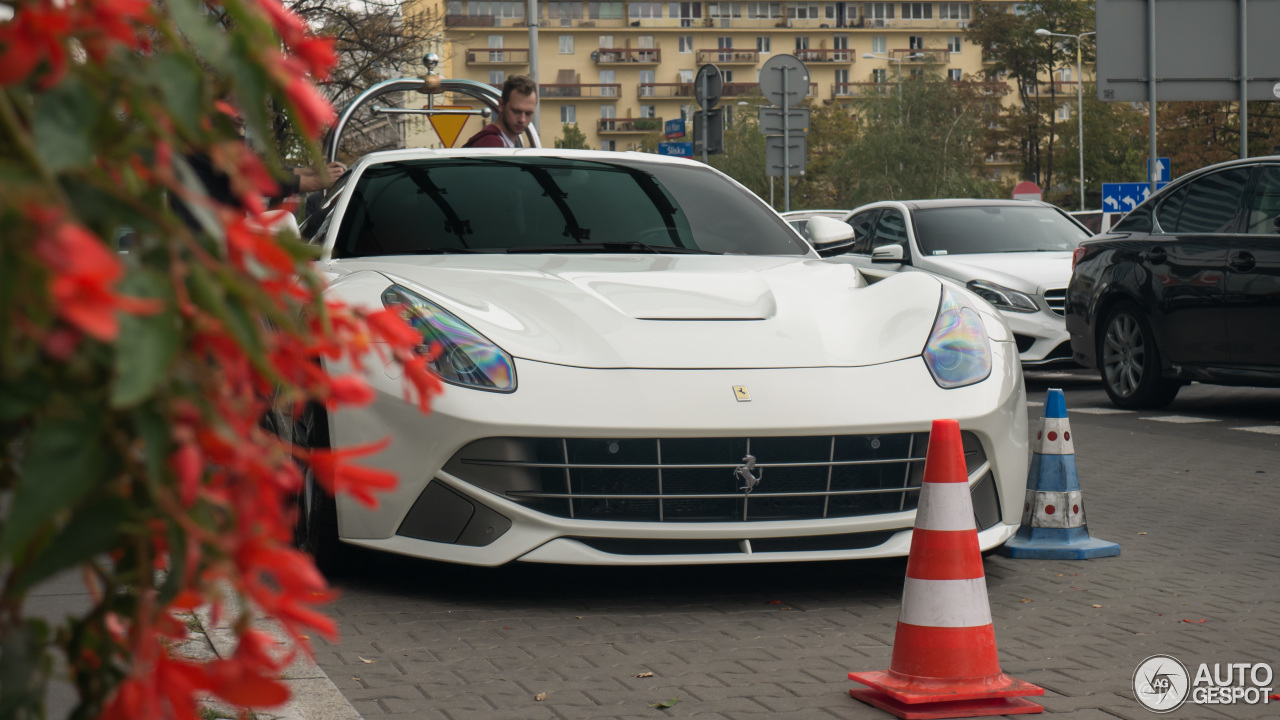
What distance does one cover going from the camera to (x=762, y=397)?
4.39 metres

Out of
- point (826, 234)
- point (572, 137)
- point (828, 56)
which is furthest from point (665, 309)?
point (828, 56)

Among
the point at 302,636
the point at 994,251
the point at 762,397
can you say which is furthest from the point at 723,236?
the point at 994,251

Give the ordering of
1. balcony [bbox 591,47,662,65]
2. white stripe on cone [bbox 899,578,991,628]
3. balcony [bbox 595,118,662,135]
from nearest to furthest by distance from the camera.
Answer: white stripe on cone [bbox 899,578,991,628], balcony [bbox 591,47,662,65], balcony [bbox 595,118,662,135]

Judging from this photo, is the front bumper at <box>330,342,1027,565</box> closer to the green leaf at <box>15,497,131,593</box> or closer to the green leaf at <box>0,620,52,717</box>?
the green leaf at <box>0,620,52,717</box>

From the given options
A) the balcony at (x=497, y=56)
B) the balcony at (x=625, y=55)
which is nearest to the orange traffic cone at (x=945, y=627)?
the balcony at (x=497, y=56)

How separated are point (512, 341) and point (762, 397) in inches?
29.5

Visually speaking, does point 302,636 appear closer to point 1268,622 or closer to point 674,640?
point 674,640

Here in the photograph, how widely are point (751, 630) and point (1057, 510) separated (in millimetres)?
1722

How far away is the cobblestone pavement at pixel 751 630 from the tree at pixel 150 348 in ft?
7.63

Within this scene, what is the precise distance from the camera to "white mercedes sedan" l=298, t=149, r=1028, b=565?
4.30 m

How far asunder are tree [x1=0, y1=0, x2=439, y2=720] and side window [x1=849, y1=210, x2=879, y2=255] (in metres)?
13.6

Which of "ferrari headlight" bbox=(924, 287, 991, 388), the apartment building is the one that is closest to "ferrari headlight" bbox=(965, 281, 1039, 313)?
"ferrari headlight" bbox=(924, 287, 991, 388)

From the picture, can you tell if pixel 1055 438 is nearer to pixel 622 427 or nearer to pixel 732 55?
pixel 622 427

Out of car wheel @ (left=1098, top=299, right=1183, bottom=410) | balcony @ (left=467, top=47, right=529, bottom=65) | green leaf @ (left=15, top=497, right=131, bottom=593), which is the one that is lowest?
car wheel @ (left=1098, top=299, right=1183, bottom=410)
